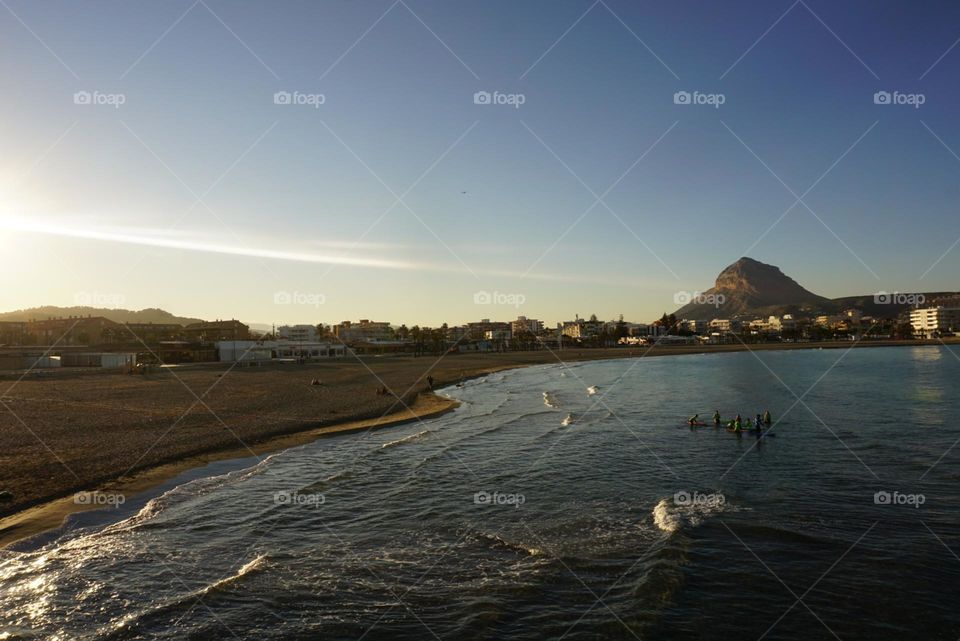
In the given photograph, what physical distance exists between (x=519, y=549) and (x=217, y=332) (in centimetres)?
13334

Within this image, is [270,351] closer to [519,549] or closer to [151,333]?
[151,333]

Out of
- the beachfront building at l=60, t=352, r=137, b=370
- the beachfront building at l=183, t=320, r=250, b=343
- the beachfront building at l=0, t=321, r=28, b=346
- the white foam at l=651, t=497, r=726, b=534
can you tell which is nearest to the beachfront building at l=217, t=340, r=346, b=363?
the beachfront building at l=183, t=320, r=250, b=343

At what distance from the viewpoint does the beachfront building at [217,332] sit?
131 meters

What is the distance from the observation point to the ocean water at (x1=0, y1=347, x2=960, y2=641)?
10961 millimetres

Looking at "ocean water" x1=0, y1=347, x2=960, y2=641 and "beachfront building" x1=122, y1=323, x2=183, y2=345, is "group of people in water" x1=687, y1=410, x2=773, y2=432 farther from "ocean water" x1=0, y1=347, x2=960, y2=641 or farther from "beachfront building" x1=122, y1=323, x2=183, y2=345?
"beachfront building" x1=122, y1=323, x2=183, y2=345

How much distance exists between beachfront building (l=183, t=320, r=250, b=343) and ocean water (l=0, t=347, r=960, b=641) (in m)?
115

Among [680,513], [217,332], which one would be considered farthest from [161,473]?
[217,332]

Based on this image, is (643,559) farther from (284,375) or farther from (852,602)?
(284,375)

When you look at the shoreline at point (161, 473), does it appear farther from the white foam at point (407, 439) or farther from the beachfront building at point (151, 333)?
the beachfront building at point (151, 333)

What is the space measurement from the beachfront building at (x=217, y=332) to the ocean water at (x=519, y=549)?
11541cm

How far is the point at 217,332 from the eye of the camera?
132 meters

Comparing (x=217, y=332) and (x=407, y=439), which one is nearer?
(x=407, y=439)

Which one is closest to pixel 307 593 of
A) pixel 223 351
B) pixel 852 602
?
pixel 852 602

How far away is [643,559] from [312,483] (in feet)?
40.6
